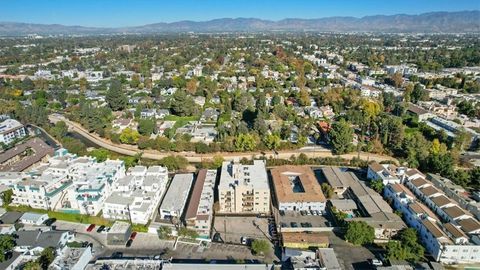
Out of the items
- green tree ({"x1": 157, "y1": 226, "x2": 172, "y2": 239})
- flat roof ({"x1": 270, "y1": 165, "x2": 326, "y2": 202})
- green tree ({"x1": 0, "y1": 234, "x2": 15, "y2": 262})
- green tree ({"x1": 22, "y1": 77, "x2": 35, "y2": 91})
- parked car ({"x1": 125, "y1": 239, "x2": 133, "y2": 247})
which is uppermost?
green tree ({"x1": 22, "y1": 77, "x2": 35, "y2": 91})

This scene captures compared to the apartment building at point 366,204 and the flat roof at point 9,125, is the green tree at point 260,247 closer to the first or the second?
the apartment building at point 366,204

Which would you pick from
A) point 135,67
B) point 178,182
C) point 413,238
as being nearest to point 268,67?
point 135,67

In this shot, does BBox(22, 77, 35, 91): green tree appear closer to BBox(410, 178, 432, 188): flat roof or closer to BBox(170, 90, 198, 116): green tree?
BBox(170, 90, 198, 116): green tree

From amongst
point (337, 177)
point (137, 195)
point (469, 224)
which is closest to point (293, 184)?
point (337, 177)

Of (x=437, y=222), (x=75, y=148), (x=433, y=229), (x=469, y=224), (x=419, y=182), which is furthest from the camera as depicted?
(x=75, y=148)

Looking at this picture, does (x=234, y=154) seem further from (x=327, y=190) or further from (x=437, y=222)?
(x=437, y=222)

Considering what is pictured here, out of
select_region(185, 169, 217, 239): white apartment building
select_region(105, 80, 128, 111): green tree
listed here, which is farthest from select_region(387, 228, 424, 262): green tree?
select_region(105, 80, 128, 111): green tree
